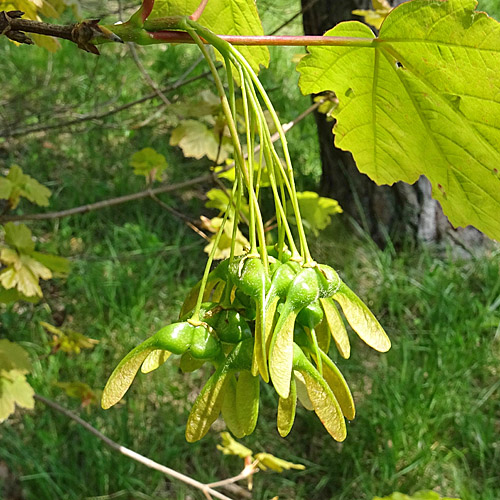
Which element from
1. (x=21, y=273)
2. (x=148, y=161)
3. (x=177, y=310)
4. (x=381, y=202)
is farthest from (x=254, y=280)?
(x=381, y=202)

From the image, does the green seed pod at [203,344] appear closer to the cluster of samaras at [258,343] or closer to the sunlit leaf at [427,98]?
the cluster of samaras at [258,343]

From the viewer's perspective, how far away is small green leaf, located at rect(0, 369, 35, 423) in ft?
5.03

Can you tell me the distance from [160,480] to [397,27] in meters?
1.80

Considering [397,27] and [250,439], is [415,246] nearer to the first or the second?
[250,439]

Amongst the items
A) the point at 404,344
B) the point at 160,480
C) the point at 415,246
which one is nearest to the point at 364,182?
the point at 415,246

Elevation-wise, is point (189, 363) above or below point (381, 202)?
above

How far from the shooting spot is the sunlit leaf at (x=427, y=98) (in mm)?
673

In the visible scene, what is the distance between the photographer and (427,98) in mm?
748

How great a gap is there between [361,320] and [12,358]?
1.20 meters

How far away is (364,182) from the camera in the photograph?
9.08ft

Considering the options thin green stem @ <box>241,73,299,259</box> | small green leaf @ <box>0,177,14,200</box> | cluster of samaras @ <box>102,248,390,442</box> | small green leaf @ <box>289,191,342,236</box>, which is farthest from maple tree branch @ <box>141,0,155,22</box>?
small green leaf @ <box>289,191,342,236</box>

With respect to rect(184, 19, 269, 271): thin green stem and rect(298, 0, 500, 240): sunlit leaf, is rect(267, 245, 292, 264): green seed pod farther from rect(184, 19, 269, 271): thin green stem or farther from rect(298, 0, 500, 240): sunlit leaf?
rect(298, 0, 500, 240): sunlit leaf

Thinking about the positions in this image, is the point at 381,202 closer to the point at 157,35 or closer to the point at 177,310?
the point at 177,310

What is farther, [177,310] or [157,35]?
[177,310]
